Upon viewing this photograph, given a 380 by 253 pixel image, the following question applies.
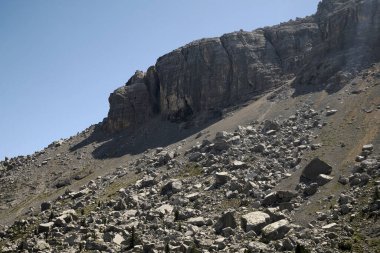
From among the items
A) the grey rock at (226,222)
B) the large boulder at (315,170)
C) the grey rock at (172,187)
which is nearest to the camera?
the grey rock at (226,222)

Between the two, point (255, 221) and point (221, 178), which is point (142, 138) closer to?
point (221, 178)

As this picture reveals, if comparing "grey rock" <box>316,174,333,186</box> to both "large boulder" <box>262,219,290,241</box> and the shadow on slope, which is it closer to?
"large boulder" <box>262,219,290,241</box>

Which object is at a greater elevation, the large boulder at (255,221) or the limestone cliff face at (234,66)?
the limestone cliff face at (234,66)

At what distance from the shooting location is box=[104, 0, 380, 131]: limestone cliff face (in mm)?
103537

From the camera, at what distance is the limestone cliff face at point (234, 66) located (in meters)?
104

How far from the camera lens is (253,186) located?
6372 centimetres

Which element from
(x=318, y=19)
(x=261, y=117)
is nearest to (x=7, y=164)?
(x=261, y=117)

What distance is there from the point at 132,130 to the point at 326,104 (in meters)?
55.1

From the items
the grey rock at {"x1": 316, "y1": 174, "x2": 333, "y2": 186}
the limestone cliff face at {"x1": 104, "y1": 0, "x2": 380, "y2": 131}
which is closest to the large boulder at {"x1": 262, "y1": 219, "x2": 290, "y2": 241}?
the grey rock at {"x1": 316, "y1": 174, "x2": 333, "y2": 186}

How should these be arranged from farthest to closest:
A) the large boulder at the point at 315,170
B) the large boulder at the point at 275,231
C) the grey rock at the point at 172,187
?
the grey rock at the point at 172,187 < the large boulder at the point at 315,170 < the large boulder at the point at 275,231

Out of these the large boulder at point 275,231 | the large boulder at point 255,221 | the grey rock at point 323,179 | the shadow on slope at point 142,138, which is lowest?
the large boulder at point 275,231

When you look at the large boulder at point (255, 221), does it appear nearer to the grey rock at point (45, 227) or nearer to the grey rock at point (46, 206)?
the grey rock at point (45, 227)

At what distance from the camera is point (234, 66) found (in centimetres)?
11844

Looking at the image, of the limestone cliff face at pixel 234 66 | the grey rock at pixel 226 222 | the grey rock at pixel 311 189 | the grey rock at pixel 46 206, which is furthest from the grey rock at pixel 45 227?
the limestone cliff face at pixel 234 66
